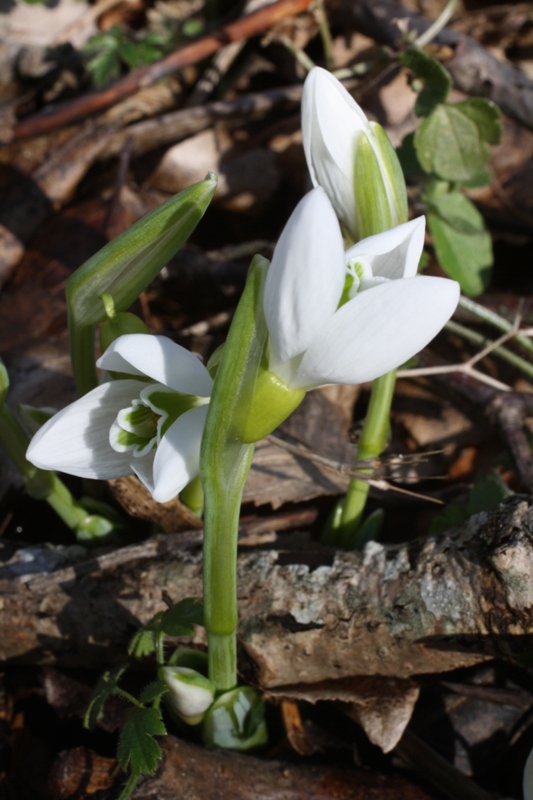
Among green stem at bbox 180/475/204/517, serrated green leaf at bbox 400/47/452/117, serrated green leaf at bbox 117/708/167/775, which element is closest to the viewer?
serrated green leaf at bbox 117/708/167/775

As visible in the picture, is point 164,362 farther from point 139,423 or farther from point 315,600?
point 315,600

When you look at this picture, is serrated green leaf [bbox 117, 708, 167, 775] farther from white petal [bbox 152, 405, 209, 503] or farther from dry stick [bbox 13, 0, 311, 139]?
dry stick [bbox 13, 0, 311, 139]

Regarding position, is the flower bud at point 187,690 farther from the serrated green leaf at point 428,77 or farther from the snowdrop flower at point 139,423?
the serrated green leaf at point 428,77

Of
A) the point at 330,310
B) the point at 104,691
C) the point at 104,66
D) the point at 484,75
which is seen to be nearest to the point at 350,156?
the point at 330,310

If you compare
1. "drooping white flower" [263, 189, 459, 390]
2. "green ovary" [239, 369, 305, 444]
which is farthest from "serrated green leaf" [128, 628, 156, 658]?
"drooping white flower" [263, 189, 459, 390]

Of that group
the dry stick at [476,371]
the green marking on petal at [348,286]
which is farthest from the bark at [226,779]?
the dry stick at [476,371]
